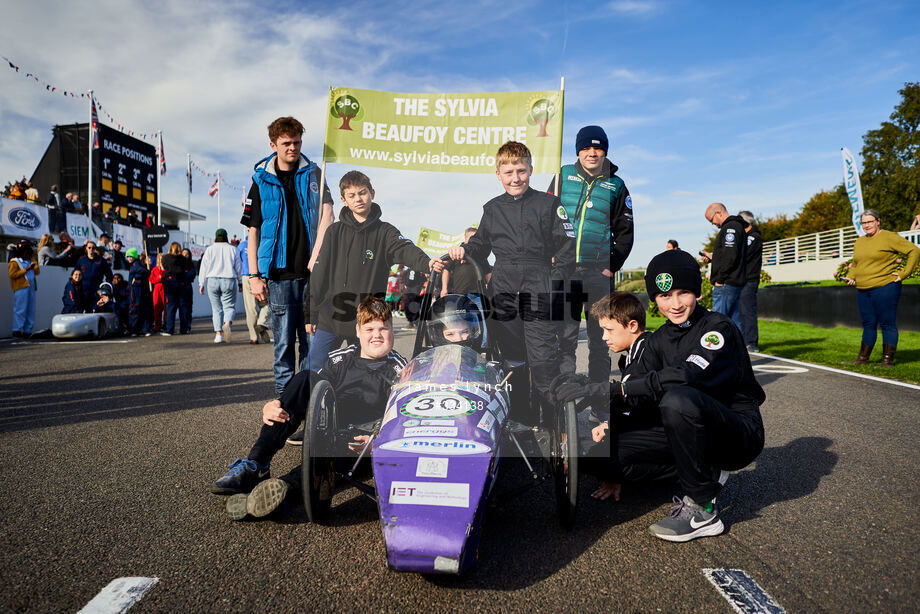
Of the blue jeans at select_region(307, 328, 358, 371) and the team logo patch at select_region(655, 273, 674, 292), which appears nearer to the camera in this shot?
the team logo patch at select_region(655, 273, 674, 292)

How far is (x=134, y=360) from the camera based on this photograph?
7605 mm

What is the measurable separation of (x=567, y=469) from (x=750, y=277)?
5914mm

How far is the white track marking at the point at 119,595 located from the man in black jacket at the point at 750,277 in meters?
6.96

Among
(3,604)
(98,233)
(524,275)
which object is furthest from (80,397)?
(98,233)

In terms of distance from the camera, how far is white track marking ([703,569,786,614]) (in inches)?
70.5

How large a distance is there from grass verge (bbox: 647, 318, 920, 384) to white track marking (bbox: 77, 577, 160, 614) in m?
6.75

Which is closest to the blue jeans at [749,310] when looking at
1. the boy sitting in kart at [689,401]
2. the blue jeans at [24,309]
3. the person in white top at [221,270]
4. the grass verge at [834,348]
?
the grass verge at [834,348]

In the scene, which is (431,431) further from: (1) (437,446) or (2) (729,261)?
(2) (729,261)

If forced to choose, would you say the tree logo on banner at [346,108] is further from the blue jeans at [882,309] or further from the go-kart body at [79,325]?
the go-kart body at [79,325]

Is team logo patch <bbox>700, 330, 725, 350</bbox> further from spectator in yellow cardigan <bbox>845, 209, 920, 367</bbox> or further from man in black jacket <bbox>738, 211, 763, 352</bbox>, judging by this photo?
man in black jacket <bbox>738, 211, 763, 352</bbox>

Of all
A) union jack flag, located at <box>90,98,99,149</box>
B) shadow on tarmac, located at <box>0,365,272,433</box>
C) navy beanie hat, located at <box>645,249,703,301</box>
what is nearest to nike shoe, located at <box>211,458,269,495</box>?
navy beanie hat, located at <box>645,249,703,301</box>

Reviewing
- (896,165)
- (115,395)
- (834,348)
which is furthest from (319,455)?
(896,165)

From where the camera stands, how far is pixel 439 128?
4.54 metres

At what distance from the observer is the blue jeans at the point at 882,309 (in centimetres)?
615
